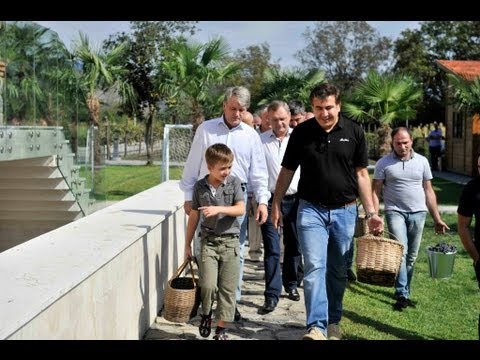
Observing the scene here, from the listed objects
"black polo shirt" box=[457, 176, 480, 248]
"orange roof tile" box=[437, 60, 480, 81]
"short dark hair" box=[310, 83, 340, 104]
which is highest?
"orange roof tile" box=[437, 60, 480, 81]

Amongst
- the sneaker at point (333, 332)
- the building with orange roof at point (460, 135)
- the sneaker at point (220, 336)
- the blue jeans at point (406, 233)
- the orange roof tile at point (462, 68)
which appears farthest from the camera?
the building with orange roof at point (460, 135)

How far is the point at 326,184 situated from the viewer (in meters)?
4.86

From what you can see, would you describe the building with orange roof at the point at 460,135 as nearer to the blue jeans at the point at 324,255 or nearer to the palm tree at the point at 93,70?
the palm tree at the point at 93,70

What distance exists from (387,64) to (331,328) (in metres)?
47.1

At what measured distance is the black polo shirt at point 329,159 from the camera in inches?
191

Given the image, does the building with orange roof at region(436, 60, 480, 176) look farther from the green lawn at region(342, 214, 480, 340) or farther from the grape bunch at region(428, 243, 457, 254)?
the grape bunch at region(428, 243, 457, 254)

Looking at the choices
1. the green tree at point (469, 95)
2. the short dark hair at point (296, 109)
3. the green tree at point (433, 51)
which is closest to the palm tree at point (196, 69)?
the green tree at point (469, 95)

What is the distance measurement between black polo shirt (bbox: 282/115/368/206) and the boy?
0.52 metres

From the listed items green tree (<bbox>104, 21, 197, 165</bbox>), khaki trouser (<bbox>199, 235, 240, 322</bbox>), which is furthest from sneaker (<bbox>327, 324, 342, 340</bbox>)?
green tree (<bbox>104, 21, 197, 165</bbox>)

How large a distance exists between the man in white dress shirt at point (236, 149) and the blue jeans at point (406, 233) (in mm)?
1422

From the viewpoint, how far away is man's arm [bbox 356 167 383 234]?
16.6ft

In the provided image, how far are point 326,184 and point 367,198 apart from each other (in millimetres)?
433

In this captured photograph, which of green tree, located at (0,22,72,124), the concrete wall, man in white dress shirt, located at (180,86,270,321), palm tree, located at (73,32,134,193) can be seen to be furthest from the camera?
palm tree, located at (73,32,134,193)
